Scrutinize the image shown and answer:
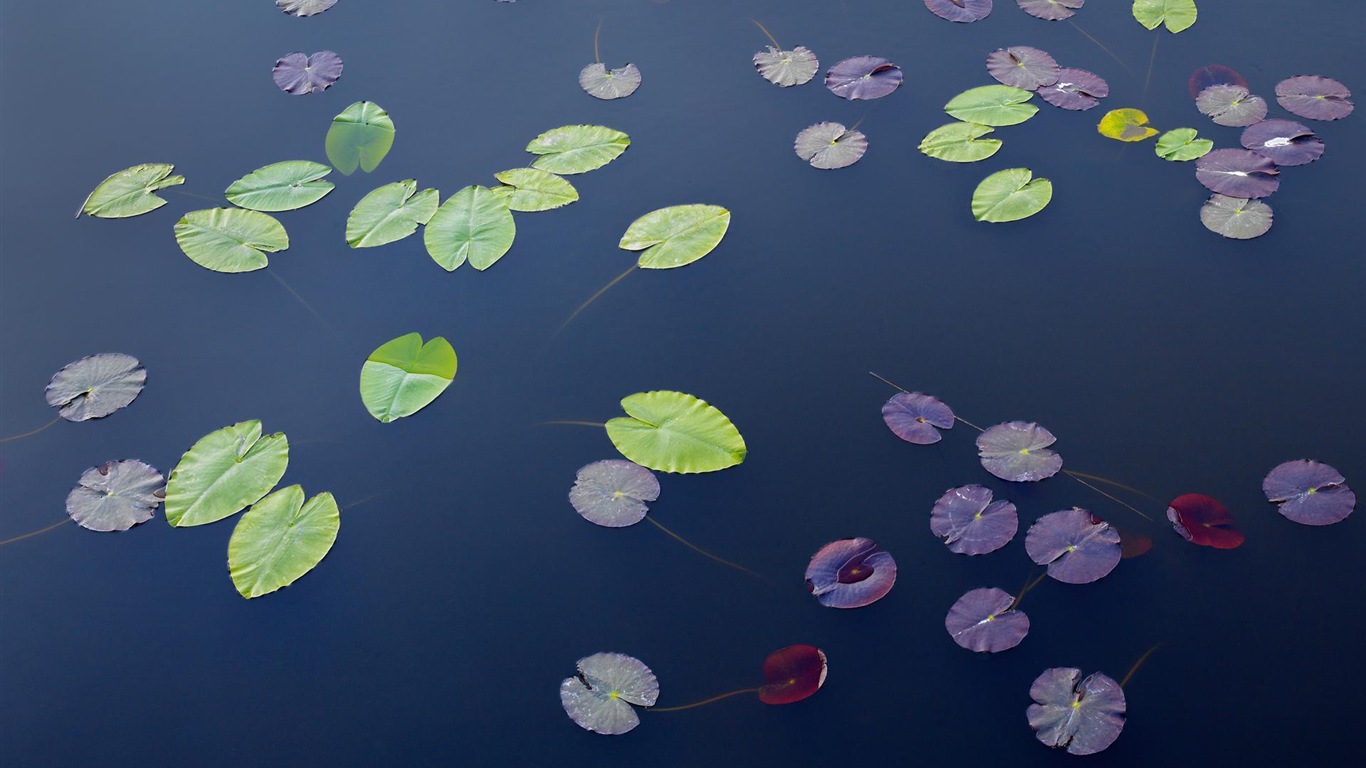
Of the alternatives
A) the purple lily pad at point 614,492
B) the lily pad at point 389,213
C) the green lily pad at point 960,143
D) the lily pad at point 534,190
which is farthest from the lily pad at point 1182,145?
the lily pad at point 389,213

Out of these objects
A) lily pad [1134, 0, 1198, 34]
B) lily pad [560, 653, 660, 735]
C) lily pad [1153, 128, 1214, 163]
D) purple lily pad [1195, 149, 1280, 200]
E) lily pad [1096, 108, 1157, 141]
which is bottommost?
lily pad [560, 653, 660, 735]

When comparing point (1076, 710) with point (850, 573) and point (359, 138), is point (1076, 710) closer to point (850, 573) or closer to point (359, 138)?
point (850, 573)

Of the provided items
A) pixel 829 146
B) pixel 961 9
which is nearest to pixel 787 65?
pixel 829 146

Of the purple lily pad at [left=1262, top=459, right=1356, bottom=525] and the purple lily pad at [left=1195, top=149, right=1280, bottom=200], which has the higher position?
the purple lily pad at [left=1195, top=149, right=1280, bottom=200]

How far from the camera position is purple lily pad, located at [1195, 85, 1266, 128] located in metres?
3.60

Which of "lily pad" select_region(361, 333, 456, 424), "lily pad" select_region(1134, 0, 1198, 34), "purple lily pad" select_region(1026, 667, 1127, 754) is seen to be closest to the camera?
"purple lily pad" select_region(1026, 667, 1127, 754)

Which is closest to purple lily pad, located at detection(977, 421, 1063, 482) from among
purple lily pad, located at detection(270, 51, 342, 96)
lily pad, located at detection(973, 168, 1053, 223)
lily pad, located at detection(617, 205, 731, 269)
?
lily pad, located at detection(973, 168, 1053, 223)

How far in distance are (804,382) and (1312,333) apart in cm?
168

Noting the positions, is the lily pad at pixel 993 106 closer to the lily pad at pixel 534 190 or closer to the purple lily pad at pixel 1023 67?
the purple lily pad at pixel 1023 67

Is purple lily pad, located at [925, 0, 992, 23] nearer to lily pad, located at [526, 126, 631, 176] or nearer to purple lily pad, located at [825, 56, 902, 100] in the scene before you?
purple lily pad, located at [825, 56, 902, 100]

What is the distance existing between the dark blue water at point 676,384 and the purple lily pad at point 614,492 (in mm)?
70

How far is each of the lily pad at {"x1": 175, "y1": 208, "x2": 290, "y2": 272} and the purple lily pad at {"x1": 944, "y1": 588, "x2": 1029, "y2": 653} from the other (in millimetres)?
2559

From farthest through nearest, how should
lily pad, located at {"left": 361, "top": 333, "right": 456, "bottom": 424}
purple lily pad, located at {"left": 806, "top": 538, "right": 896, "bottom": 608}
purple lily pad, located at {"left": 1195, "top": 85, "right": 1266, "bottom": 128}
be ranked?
purple lily pad, located at {"left": 1195, "top": 85, "right": 1266, "bottom": 128}, lily pad, located at {"left": 361, "top": 333, "right": 456, "bottom": 424}, purple lily pad, located at {"left": 806, "top": 538, "right": 896, "bottom": 608}

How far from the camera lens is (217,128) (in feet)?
12.2
